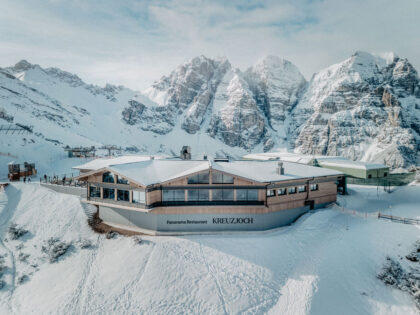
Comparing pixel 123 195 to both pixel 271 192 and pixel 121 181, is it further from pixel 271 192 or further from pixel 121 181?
pixel 271 192

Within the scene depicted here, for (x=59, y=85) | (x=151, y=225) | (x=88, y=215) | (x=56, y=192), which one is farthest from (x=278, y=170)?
(x=59, y=85)

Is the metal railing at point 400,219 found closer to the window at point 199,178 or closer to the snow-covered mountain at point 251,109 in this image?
the window at point 199,178

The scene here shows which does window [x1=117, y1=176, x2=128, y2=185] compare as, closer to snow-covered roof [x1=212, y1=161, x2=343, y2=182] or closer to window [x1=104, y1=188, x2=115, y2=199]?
window [x1=104, y1=188, x2=115, y2=199]

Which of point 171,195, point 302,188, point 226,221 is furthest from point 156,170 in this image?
point 302,188

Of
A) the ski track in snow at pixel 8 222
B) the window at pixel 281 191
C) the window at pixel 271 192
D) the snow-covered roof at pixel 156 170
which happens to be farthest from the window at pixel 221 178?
the ski track in snow at pixel 8 222

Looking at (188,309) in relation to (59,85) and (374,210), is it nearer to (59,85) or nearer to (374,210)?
(374,210)

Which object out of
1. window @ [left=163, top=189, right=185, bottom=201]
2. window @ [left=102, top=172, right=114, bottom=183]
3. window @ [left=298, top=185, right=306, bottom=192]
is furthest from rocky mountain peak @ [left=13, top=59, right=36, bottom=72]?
window @ [left=298, top=185, right=306, bottom=192]
